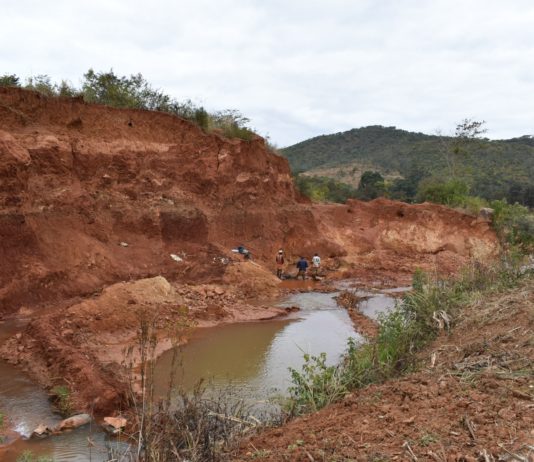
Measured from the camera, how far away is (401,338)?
731 cm

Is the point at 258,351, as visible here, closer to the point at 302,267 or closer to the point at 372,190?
the point at 302,267

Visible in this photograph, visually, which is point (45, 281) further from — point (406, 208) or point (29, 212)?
point (406, 208)

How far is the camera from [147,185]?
56.6ft

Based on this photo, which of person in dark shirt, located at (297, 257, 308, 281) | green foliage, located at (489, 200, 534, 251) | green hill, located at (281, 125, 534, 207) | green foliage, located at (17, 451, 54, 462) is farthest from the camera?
green hill, located at (281, 125, 534, 207)

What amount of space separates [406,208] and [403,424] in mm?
21922

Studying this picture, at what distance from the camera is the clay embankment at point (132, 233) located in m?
10.5

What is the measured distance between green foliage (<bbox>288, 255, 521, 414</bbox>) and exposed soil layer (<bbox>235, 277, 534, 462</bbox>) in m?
0.65

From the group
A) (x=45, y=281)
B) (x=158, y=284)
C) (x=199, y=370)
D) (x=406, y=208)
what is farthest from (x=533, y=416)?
(x=406, y=208)

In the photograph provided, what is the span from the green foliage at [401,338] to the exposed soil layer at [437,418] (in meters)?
0.65

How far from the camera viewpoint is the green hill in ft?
139

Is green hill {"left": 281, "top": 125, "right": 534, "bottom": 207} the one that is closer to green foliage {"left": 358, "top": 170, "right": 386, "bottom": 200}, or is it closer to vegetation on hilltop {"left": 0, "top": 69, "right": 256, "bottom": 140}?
green foliage {"left": 358, "top": 170, "right": 386, "bottom": 200}

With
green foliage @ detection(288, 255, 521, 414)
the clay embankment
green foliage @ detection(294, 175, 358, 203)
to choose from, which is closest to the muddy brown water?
the clay embankment

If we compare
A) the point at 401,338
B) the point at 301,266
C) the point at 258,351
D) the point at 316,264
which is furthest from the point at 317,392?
the point at 316,264

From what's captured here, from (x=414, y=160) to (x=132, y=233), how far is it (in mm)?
45363
